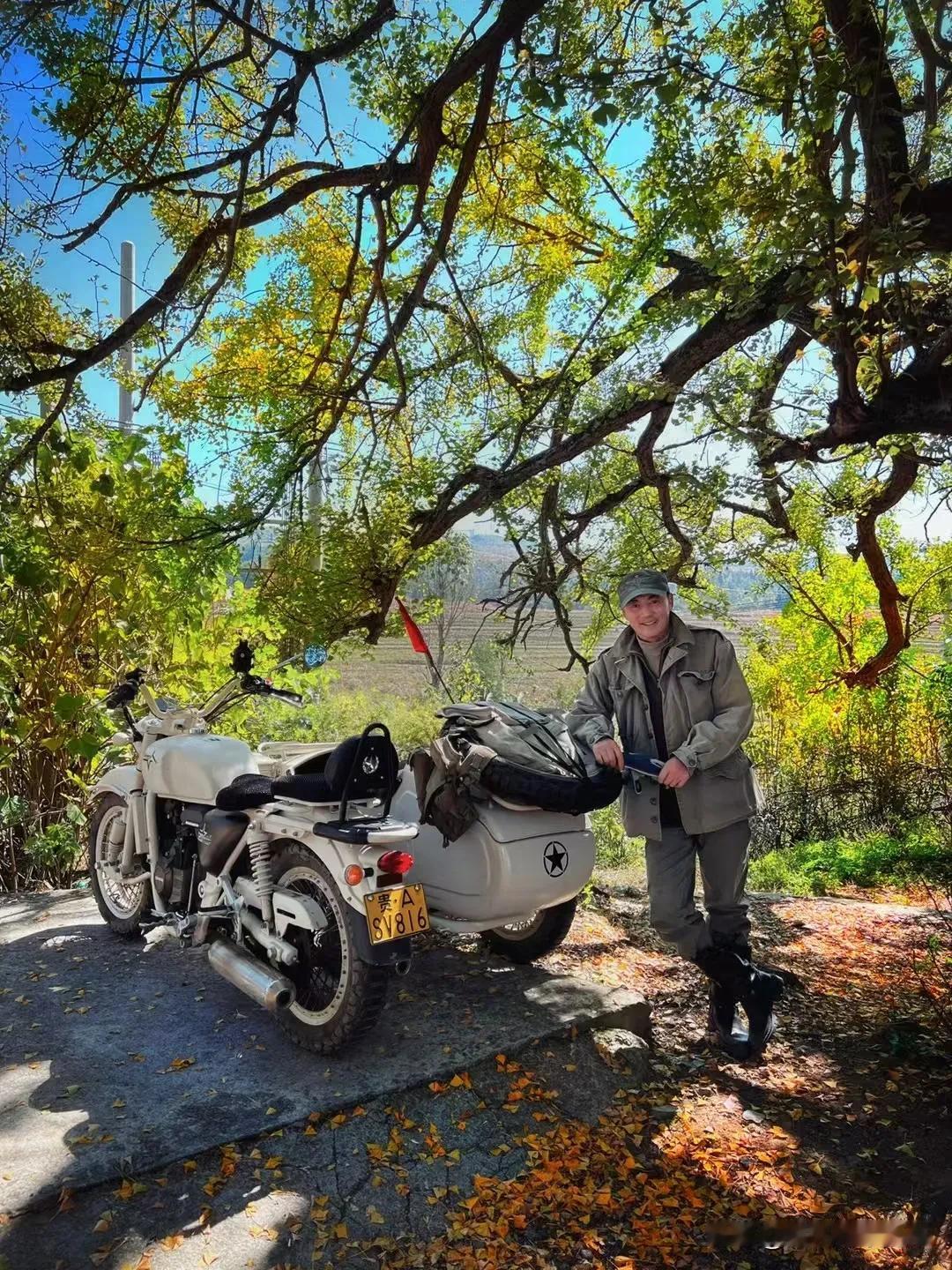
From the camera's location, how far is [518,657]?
9094 mm

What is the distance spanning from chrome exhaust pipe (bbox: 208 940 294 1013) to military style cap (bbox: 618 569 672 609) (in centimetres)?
198

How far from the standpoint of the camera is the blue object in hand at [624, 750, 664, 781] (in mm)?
3594

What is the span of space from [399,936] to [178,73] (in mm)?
3602

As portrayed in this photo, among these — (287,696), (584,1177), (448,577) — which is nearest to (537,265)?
(448,577)

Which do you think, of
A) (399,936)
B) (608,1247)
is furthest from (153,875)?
(608,1247)

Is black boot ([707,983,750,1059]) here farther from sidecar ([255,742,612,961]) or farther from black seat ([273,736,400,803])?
black seat ([273,736,400,803])

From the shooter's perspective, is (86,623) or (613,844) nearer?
(86,623)

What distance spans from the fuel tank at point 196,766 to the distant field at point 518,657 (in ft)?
4.65

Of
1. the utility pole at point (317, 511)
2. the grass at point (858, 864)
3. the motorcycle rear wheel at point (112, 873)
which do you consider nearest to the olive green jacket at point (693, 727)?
the utility pole at point (317, 511)

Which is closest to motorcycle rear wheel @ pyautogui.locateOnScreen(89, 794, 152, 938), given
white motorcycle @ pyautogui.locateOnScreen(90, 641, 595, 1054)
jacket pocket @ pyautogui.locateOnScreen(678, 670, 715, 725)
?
white motorcycle @ pyautogui.locateOnScreen(90, 641, 595, 1054)

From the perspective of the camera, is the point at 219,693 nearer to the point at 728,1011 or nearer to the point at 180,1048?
the point at 180,1048

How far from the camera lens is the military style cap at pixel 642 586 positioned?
143 inches

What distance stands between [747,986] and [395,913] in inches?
61.5

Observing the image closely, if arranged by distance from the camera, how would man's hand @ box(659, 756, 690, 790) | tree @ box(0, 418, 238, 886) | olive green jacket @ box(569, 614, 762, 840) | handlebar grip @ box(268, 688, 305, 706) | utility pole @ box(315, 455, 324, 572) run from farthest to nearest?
tree @ box(0, 418, 238, 886) < utility pole @ box(315, 455, 324, 572) < handlebar grip @ box(268, 688, 305, 706) < olive green jacket @ box(569, 614, 762, 840) < man's hand @ box(659, 756, 690, 790)
